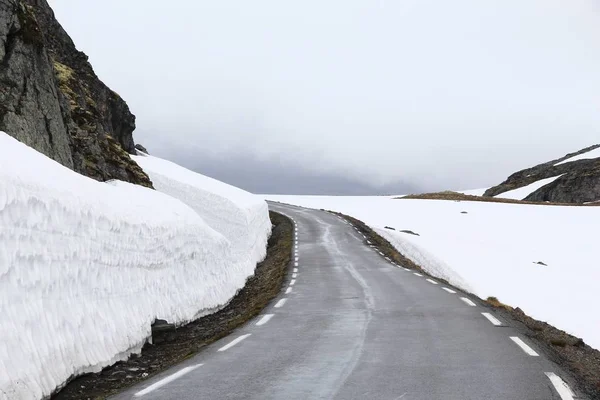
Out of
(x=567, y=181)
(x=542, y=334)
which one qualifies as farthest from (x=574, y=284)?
(x=567, y=181)

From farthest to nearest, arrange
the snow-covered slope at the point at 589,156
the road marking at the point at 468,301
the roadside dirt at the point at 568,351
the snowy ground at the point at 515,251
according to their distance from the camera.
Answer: the snow-covered slope at the point at 589,156 → the snowy ground at the point at 515,251 → the road marking at the point at 468,301 → the roadside dirt at the point at 568,351

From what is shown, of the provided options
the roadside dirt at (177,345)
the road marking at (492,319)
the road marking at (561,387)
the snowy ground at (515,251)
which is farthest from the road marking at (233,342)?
the snowy ground at (515,251)

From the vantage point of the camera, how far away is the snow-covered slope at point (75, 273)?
6211 millimetres

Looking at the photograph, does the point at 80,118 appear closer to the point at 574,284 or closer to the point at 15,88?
the point at 15,88

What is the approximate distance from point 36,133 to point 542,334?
13.5 meters

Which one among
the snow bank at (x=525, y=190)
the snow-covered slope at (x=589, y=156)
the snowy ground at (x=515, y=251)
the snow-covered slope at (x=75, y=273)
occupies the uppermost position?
the snow-covered slope at (x=589, y=156)

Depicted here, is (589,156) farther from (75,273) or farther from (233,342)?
(75,273)

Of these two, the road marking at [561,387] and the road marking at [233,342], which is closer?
the road marking at [561,387]

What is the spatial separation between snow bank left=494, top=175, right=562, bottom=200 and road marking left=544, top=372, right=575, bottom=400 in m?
95.0

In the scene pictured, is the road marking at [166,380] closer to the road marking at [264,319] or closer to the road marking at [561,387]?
the road marking at [264,319]

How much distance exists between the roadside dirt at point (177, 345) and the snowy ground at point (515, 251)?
841 cm

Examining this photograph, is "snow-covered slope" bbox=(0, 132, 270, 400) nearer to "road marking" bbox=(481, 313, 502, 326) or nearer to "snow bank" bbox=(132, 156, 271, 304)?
"road marking" bbox=(481, 313, 502, 326)

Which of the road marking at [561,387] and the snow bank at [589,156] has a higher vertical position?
the snow bank at [589,156]

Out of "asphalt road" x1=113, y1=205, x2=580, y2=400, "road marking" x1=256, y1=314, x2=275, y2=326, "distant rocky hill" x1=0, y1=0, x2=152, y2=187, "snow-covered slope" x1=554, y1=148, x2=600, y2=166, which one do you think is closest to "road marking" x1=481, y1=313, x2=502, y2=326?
"asphalt road" x1=113, y1=205, x2=580, y2=400
